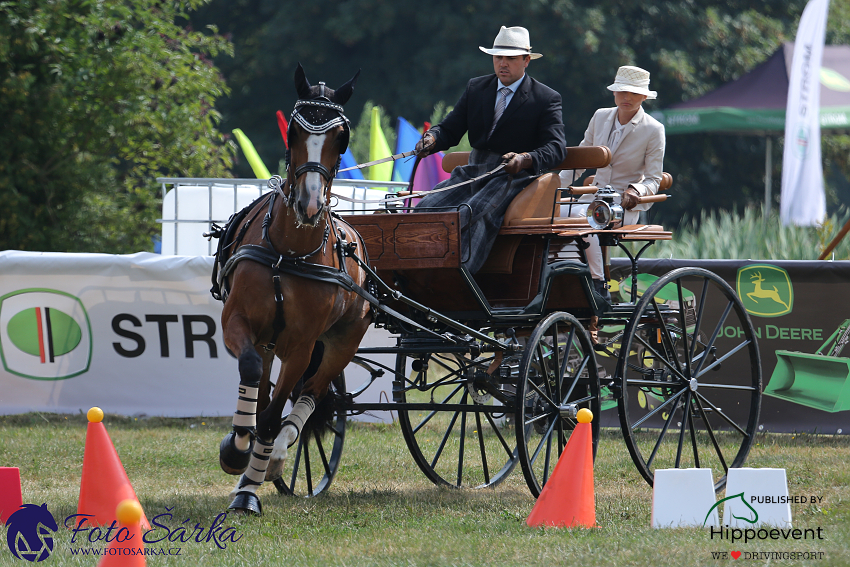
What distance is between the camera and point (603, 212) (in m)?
→ 5.87

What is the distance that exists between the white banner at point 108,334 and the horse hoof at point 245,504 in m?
3.61

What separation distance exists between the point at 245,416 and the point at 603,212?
240cm

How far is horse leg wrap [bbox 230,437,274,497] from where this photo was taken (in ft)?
16.9

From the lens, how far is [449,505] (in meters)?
5.82

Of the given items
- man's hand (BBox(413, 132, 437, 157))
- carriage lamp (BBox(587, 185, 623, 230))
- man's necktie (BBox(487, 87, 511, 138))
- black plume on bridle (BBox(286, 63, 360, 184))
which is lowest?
carriage lamp (BBox(587, 185, 623, 230))

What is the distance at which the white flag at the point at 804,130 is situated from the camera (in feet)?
47.7

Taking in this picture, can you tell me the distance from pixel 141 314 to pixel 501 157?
4.16 m

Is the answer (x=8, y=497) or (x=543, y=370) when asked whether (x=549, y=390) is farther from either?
(x=8, y=497)

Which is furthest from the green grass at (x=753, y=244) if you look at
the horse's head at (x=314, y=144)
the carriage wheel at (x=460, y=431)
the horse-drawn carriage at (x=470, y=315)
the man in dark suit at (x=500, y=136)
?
the horse's head at (x=314, y=144)

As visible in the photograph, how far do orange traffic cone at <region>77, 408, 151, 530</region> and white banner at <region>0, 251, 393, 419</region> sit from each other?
147 inches

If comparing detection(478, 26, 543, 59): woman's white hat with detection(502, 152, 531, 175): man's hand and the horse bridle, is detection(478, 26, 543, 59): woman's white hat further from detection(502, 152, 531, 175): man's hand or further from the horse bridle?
the horse bridle

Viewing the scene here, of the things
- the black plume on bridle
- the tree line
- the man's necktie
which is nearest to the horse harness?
the black plume on bridle

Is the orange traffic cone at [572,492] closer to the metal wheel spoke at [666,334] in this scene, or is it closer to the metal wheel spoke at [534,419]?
the metal wheel spoke at [534,419]

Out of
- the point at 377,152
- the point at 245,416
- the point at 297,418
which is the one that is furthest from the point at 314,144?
the point at 377,152
